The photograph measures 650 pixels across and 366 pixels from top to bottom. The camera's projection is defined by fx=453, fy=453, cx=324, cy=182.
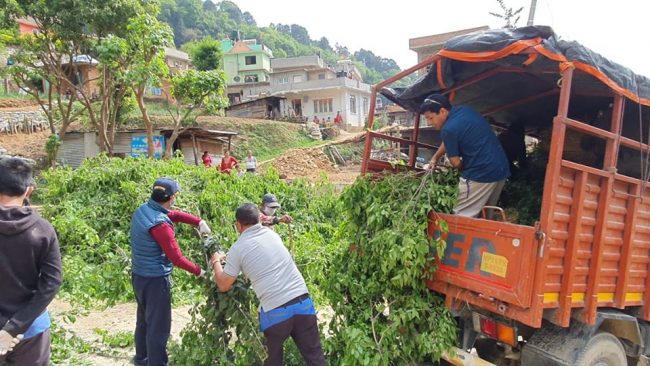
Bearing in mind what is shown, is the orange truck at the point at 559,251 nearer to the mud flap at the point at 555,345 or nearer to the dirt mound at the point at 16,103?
the mud flap at the point at 555,345

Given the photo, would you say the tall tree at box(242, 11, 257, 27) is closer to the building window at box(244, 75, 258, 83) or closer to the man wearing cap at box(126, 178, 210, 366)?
Answer: the building window at box(244, 75, 258, 83)

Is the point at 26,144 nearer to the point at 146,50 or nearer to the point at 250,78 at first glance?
the point at 146,50

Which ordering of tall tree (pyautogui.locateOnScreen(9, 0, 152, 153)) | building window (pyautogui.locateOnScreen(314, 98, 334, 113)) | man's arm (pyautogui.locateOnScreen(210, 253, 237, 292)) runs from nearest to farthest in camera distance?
man's arm (pyautogui.locateOnScreen(210, 253, 237, 292)), tall tree (pyautogui.locateOnScreen(9, 0, 152, 153)), building window (pyautogui.locateOnScreen(314, 98, 334, 113))

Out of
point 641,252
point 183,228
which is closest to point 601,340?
point 641,252

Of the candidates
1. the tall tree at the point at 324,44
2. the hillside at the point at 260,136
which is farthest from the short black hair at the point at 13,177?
the tall tree at the point at 324,44

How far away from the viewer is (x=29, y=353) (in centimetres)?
264

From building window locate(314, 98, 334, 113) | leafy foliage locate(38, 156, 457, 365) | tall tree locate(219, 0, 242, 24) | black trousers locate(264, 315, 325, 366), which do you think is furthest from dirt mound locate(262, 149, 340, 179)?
tall tree locate(219, 0, 242, 24)

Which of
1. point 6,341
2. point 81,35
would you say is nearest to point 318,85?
point 81,35

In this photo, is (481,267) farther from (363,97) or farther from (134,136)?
(363,97)

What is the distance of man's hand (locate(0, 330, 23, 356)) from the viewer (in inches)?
96.0

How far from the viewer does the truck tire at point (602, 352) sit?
3397 mm

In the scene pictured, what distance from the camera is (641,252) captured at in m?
3.80

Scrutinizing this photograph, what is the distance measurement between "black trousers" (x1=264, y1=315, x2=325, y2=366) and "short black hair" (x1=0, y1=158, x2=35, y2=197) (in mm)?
1856

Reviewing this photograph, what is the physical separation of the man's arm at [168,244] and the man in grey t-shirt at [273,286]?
0.49m
